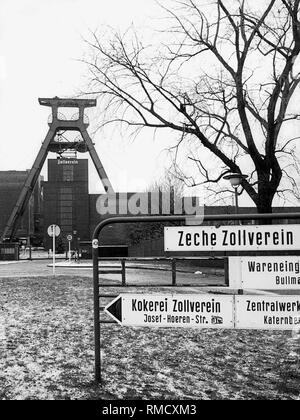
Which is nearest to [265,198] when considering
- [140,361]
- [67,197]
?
[140,361]

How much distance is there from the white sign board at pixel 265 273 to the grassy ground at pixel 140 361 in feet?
3.82

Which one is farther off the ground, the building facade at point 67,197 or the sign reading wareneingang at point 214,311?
the building facade at point 67,197

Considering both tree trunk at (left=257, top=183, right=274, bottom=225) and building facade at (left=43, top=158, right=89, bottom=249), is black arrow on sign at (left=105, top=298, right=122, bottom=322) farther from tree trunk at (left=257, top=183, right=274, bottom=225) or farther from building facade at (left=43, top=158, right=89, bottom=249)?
building facade at (left=43, top=158, right=89, bottom=249)

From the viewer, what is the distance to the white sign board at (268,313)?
14.9ft

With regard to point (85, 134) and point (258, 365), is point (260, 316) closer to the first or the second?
point (258, 365)

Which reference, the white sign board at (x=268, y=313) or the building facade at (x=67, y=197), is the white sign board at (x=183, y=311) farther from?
the building facade at (x=67, y=197)

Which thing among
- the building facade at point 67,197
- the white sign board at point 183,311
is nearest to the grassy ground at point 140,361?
the white sign board at point 183,311

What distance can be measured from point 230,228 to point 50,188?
69780 mm

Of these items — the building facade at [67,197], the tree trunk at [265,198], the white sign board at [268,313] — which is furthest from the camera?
the building facade at [67,197]

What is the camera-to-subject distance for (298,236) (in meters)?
4.56

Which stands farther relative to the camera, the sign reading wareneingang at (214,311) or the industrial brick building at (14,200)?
the industrial brick building at (14,200)

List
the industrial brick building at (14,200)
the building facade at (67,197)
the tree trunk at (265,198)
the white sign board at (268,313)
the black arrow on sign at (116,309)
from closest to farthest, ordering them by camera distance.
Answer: the white sign board at (268,313)
the black arrow on sign at (116,309)
the tree trunk at (265,198)
the building facade at (67,197)
the industrial brick building at (14,200)

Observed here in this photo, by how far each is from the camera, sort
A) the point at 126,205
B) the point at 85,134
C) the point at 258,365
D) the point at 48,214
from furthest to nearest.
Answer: the point at 48,214 → the point at 126,205 → the point at 85,134 → the point at 258,365
